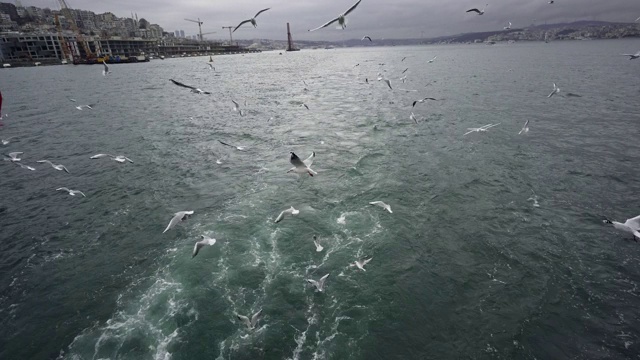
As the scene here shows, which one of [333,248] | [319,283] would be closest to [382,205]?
[333,248]

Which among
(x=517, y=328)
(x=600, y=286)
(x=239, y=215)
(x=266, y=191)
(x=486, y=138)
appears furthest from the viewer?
(x=486, y=138)

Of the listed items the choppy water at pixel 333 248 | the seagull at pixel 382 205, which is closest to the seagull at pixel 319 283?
the choppy water at pixel 333 248

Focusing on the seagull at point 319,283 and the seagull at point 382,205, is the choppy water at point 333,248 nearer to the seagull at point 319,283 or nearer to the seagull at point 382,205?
the seagull at point 319,283

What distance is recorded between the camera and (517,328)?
9391mm

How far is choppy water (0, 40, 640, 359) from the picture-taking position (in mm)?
9289

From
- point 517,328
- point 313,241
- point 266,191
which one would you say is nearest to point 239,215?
point 266,191

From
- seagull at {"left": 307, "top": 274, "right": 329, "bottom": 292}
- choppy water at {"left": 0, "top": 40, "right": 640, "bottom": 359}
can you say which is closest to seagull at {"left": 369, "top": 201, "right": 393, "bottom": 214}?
choppy water at {"left": 0, "top": 40, "right": 640, "bottom": 359}

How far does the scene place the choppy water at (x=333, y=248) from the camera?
9.29 m

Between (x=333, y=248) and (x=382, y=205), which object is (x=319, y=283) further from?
(x=382, y=205)

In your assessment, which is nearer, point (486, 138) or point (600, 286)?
point (600, 286)

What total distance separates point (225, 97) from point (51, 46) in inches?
6003

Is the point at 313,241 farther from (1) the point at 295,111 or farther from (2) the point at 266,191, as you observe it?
(1) the point at 295,111

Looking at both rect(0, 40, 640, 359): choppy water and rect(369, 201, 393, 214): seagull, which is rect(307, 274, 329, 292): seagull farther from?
rect(369, 201, 393, 214): seagull

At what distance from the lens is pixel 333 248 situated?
508 inches
